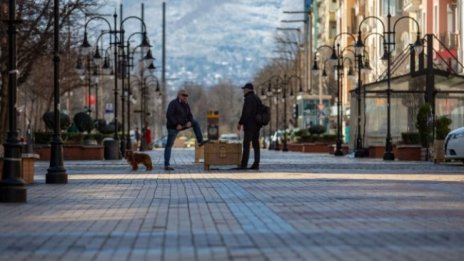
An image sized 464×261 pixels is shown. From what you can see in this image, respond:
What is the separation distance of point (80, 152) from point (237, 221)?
33142 millimetres

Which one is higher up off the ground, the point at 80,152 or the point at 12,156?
the point at 12,156

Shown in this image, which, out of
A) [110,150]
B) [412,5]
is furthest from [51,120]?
[412,5]

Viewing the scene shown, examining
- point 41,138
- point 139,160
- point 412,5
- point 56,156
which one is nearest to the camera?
point 56,156

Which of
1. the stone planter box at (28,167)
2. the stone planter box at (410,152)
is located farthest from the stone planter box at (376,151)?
the stone planter box at (28,167)

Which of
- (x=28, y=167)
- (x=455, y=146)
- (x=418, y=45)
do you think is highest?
(x=418, y=45)

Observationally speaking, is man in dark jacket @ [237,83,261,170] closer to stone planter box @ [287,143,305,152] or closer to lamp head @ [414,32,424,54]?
lamp head @ [414,32,424,54]

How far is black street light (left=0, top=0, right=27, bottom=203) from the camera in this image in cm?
1728

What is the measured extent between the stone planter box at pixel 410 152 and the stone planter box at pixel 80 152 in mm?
11488

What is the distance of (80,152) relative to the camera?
46.2 metres

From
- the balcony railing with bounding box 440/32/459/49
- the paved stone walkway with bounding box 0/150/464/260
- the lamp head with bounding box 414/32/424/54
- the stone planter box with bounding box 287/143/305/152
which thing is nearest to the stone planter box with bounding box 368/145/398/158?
the lamp head with bounding box 414/32/424/54

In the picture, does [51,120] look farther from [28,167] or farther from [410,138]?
[28,167]

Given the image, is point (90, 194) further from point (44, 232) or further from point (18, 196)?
point (44, 232)

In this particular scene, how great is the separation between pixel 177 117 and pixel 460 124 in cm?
1702

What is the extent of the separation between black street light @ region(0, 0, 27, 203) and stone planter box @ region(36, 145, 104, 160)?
27.9 metres
